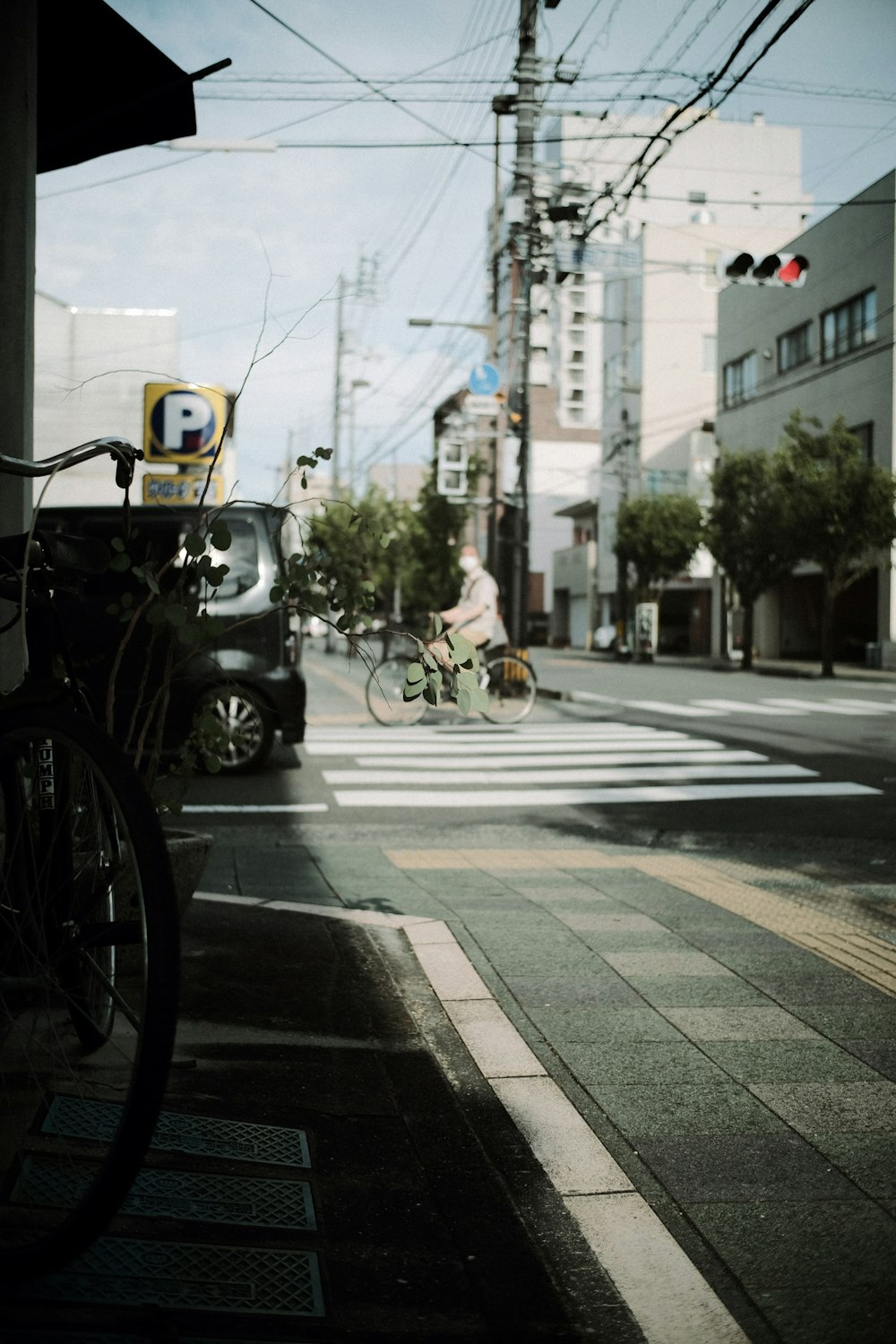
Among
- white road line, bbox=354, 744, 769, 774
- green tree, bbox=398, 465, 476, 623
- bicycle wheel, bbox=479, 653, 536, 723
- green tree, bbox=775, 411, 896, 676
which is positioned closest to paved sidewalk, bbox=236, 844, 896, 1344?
white road line, bbox=354, 744, 769, 774

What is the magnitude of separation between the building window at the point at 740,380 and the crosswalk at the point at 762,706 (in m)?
28.3

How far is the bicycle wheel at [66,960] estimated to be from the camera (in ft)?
6.63

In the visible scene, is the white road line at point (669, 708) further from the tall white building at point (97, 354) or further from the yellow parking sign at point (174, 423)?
the tall white building at point (97, 354)

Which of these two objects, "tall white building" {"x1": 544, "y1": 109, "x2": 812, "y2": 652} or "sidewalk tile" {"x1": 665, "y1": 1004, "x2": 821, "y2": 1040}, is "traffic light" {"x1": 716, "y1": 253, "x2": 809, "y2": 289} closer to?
"sidewalk tile" {"x1": 665, "y1": 1004, "x2": 821, "y2": 1040}

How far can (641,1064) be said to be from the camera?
3.50 meters

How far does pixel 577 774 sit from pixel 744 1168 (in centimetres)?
794

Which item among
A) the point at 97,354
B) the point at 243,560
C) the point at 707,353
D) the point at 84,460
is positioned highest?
the point at 707,353

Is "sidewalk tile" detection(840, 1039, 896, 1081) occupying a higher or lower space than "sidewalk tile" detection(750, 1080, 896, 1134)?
higher

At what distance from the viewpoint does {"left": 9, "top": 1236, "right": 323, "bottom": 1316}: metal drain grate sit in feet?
→ 6.99

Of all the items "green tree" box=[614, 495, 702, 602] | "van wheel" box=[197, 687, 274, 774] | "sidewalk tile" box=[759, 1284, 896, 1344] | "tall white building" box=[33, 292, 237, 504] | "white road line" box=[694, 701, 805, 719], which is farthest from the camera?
"green tree" box=[614, 495, 702, 602]

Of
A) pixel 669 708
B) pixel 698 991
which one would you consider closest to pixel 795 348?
pixel 669 708

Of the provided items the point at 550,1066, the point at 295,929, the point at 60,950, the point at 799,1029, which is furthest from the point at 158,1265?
the point at 295,929

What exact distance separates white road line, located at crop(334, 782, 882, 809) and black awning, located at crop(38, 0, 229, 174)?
5216 millimetres

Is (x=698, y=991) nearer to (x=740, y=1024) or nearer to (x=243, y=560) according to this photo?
(x=740, y=1024)
